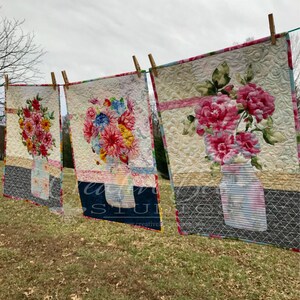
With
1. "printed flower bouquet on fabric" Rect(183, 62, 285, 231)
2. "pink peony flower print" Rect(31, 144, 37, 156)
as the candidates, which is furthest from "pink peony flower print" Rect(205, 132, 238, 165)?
"pink peony flower print" Rect(31, 144, 37, 156)

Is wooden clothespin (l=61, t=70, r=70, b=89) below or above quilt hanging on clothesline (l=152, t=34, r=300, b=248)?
above

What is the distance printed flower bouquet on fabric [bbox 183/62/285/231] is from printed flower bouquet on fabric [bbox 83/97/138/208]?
2.50 feet

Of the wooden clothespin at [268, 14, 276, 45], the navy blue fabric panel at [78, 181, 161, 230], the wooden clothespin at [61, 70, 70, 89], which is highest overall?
the wooden clothespin at [61, 70, 70, 89]

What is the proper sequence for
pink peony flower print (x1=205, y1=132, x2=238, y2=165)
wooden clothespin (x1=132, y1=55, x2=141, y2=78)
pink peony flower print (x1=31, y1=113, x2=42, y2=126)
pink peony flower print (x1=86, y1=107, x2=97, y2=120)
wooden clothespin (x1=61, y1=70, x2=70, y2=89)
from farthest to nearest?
pink peony flower print (x1=31, y1=113, x2=42, y2=126), wooden clothespin (x1=61, y1=70, x2=70, y2=89), pink peony flower print (x1=86, y1=107, x2=97, y2=120), wooden clothespin (x1=132, y1=55, x2=141, y2=78), pink peony flower print (x1=205, y1=132, x2=238, y2=165)

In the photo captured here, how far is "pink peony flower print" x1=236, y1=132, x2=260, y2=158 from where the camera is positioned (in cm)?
233

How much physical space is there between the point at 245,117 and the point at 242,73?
1.12ft

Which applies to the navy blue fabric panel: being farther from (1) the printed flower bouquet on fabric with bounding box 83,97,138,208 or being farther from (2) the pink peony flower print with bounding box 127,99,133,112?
(2) the pink peony flower print with bounding box 127,99,133,112

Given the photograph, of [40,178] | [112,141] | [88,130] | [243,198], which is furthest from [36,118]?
[243,198]

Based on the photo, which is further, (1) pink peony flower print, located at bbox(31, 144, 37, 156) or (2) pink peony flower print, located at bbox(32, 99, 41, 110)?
(1) pink peony flower print, located at bbox(31, 144, 37, 156)

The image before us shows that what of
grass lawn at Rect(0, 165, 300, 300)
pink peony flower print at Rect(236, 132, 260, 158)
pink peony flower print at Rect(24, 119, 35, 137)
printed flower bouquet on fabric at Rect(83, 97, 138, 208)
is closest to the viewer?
pink peony flower print at Rect(236, 132, 260, 158)

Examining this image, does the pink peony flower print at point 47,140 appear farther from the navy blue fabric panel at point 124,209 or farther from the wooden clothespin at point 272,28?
the wooden clothespin at point 272,28

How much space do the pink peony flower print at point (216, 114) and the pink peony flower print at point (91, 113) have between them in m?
1.27

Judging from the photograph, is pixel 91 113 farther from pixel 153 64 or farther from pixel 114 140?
pixel 153 64

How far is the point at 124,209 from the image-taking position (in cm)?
328
